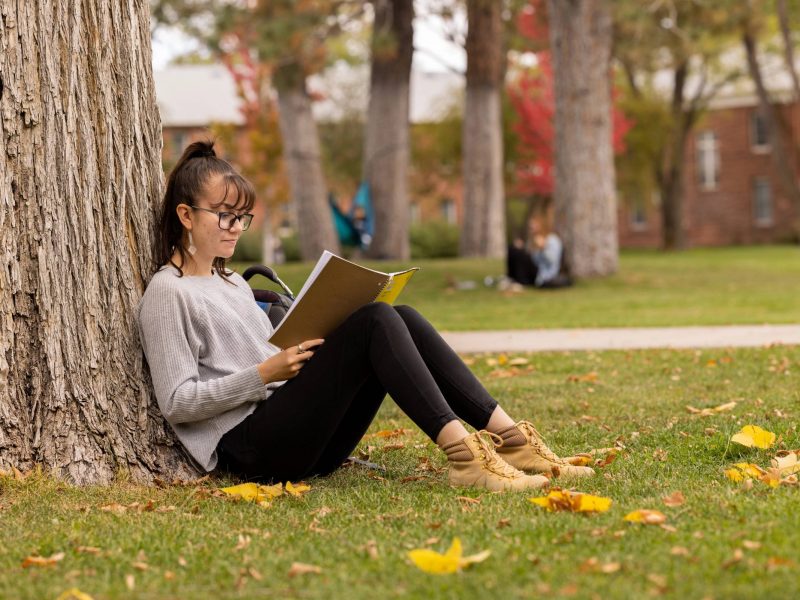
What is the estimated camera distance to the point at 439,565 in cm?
315

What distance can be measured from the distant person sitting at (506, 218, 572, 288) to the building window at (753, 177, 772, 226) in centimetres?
3336

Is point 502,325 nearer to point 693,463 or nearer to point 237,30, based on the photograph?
point 693,463

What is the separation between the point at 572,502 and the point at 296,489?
3.65ft

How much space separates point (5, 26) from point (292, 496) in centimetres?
201

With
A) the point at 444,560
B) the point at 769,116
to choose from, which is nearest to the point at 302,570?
the point at 444,560

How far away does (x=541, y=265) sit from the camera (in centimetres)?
1817

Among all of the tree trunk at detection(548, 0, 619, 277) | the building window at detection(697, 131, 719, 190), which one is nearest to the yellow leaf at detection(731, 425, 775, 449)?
the tree trunk at detection(548, 0, 619, 277)

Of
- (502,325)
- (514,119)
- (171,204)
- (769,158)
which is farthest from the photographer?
(769,158)

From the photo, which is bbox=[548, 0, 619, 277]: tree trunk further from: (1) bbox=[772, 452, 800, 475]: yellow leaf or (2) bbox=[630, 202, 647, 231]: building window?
(2) bbox=[630, 202, 647, 231]: building window

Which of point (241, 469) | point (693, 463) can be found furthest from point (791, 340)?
point (241, 469)

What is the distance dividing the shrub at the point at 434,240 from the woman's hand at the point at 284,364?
3349 cm

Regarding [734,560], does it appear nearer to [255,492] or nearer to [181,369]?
[255,492]

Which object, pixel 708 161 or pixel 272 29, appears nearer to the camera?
pixel 272 29

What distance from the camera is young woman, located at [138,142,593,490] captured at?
425cm
